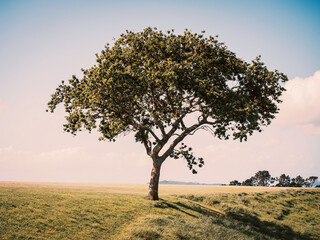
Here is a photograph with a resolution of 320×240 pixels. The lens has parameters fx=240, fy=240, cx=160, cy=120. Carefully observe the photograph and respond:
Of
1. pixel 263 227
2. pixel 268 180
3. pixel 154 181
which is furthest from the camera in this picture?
pixel 268 180

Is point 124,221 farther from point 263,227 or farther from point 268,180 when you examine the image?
point 268,180

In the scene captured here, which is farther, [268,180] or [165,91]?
[268,180]

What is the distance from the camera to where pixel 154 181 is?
31.1 meters

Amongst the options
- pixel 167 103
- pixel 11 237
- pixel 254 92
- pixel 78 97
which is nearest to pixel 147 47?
pixel 167 103

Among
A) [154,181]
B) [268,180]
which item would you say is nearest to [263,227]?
[154,181]

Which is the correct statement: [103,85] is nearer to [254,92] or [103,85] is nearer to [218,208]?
[254,92]

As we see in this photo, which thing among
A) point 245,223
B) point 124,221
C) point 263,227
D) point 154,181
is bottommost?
point 263,227

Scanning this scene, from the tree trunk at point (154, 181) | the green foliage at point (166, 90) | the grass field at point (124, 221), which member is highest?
the green foliage at point (166, 90)

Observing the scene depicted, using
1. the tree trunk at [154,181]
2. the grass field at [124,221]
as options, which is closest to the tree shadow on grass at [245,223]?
the grass field at [124,221]

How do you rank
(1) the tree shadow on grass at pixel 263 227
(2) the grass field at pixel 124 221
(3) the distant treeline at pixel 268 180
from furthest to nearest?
(3) the distant treeline at pixel 268 180, (1) the tree shadow on grass at pixel 263 227, (2) the grass field at pixel 124 221

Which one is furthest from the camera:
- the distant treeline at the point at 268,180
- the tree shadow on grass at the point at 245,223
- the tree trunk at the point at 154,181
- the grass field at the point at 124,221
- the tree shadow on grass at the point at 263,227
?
the distant treeline at the point at 268,180

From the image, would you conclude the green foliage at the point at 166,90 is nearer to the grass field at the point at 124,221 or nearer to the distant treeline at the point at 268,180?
the grass field at the point at 124,221

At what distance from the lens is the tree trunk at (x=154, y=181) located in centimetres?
3081

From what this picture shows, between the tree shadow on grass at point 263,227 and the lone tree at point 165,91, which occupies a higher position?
the lone tree at point 165,91
